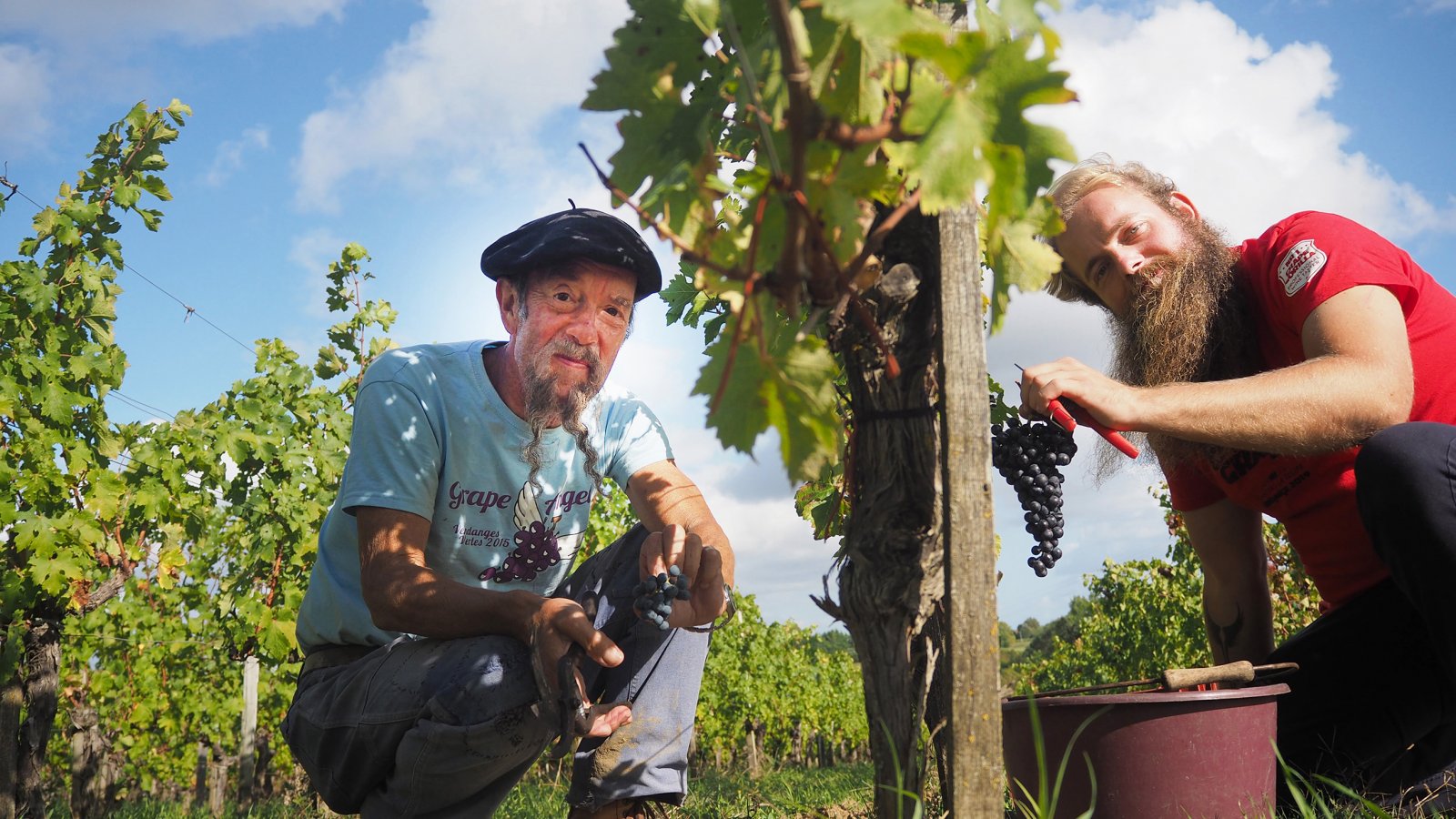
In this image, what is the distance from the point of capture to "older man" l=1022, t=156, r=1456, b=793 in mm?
2346

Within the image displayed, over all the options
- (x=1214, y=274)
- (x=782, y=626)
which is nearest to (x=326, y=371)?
(x=1214, y=274)

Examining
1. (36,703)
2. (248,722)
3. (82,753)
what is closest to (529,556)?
(36,703)

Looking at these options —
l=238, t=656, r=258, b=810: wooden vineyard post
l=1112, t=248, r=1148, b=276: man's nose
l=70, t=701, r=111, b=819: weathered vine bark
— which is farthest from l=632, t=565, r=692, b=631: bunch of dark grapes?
l=238, t=656, r=258, b=810: wooden vineyard post

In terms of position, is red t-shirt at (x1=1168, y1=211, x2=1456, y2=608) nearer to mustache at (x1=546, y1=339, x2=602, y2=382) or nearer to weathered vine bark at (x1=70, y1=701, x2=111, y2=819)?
mustache at (x1=546, y1=339, x2=602, y2=382)

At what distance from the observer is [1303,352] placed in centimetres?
268

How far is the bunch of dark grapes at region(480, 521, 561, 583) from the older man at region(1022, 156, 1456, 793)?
1.43 metres

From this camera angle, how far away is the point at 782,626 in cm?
1964

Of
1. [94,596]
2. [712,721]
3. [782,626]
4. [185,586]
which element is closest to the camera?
[94,596]

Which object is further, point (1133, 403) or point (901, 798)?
point (1133, 403)

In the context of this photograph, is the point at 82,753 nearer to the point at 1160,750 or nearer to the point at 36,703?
the point at 36,703

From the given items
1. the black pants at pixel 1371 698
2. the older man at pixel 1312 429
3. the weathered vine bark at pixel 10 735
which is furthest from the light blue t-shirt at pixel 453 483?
the weathered vine bark at pixel 10 735

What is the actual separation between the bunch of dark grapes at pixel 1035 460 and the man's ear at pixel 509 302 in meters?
1.44

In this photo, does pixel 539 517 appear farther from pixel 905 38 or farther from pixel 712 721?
pixel 712 721

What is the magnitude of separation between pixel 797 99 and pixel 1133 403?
138 cm
